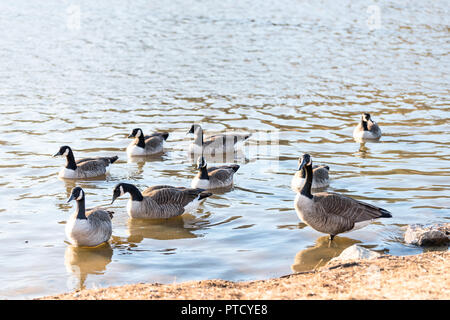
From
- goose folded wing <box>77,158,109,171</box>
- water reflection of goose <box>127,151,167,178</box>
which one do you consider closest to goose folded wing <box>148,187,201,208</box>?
goose folded wing <box>77,158,109,171</box>

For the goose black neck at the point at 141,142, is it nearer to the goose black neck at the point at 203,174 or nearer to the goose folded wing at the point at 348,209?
the goose black neck at the point at 203,174

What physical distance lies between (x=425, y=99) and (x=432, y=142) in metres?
5.41

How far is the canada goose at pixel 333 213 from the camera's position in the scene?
11875 mm

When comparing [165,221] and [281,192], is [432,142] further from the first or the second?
[165,221]

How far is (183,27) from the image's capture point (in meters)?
37.0

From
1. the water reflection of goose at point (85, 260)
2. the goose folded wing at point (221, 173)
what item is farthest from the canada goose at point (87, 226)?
the goose folded wing at point (221, 173)

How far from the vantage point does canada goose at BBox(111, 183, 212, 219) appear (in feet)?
44.4

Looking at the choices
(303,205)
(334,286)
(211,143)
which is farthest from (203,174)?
(334,286)

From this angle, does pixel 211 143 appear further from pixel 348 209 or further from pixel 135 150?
pixel 348 209

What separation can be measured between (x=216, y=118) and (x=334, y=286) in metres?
13.8

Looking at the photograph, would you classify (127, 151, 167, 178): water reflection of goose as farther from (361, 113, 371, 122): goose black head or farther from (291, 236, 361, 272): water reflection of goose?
(291, 236, 361, 272): water reflection of goose

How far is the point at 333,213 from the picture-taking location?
1193 cm

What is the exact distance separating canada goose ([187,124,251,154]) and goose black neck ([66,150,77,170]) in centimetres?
385
